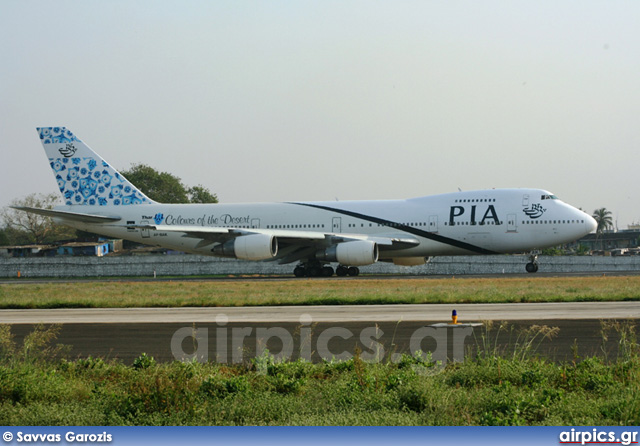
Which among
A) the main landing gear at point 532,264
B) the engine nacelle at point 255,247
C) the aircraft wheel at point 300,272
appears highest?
the engine nacelle at point 255,247

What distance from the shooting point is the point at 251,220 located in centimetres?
4216

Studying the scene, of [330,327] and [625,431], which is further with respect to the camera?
[330,327]

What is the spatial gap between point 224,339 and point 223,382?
16.9 ft

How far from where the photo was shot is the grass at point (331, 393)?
7.57 m

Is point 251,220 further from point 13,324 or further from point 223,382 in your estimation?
point 223,382

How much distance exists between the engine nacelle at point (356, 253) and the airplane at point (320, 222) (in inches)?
2.0

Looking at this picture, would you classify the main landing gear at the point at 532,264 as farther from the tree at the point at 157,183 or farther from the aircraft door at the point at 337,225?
the tree at the point at 157,183

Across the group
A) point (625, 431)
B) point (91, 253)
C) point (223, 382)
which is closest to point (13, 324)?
point (223, 382)

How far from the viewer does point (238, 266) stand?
51.8 meters

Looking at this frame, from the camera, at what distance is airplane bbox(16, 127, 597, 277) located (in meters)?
37.4

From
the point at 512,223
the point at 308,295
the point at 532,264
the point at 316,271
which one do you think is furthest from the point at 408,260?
the point at 308,295

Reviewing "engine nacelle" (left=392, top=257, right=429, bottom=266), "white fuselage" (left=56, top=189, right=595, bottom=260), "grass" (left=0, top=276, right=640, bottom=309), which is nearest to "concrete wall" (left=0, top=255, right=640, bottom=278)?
"engine nacelle" (left=392, top=257, right=429, bottom=266)
